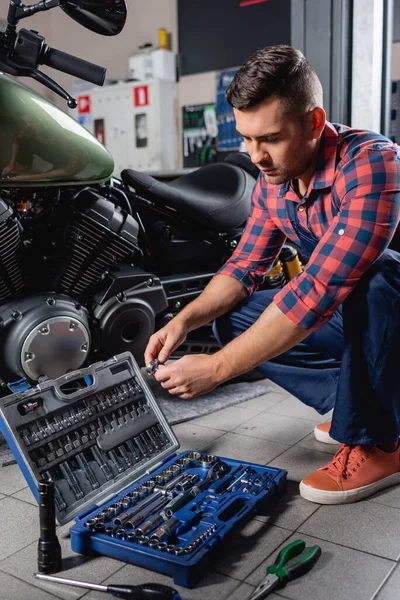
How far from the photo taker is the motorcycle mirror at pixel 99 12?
1380 mm

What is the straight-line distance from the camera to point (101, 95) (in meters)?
5.05

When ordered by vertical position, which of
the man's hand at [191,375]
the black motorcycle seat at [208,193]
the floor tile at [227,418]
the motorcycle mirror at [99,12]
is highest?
the motorcycle mirror at [99,12]

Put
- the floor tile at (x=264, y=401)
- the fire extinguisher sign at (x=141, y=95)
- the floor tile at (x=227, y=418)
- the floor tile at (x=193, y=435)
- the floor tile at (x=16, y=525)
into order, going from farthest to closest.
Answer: the fire extinguisher sign at (x=141, y=95)
the floor tile at (x=264, y=401)
the floor tile at (x=227, y=418)
the floor tile at (x=193, y=435)
the floor tile at (x=16, y=525)

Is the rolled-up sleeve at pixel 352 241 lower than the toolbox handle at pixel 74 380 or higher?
higher

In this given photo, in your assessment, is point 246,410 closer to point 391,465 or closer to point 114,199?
point 391,465

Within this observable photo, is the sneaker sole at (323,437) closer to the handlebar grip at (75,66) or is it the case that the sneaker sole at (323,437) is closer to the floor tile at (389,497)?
the floor tile at (389,497)

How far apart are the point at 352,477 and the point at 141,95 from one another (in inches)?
166

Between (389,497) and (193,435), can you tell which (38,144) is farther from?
(389,497)

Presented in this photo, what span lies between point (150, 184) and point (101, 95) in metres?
3.55

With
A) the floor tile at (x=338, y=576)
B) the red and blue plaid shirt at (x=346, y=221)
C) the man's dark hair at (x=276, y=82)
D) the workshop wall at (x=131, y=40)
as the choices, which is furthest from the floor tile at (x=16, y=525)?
the workshop wall at (x=131, y=40)

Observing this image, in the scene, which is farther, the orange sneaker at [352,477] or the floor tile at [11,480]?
the floor tile at [11,480]

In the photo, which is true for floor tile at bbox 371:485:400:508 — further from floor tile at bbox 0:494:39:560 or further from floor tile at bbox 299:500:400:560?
floor tile at bbox 0:494:39:560

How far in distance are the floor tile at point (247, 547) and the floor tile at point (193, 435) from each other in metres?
0.42

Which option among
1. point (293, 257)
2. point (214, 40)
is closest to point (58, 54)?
point (293, 257)
